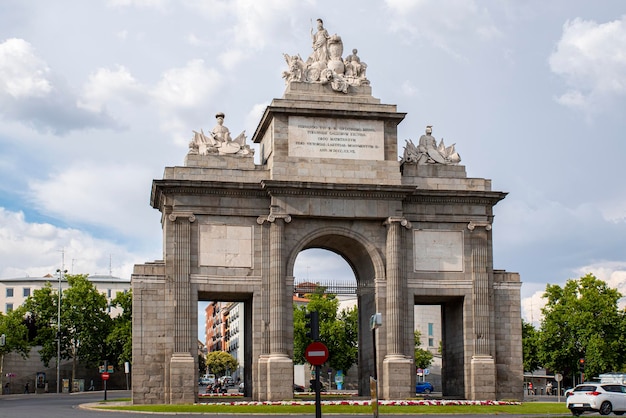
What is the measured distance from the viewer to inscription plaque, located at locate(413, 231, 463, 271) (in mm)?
59219

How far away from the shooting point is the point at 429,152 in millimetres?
60812

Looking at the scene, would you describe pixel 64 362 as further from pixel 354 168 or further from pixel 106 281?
pixel 354 168

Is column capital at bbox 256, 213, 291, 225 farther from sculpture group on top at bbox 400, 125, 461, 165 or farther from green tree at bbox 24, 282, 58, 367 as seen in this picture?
green tree at bbox 24, 282, 58, 367

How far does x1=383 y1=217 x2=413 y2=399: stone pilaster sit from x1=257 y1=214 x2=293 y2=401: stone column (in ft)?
19.4

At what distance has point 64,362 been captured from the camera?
109m

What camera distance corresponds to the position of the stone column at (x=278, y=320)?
55.1 metres

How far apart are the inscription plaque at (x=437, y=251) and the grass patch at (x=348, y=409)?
34.2 ft

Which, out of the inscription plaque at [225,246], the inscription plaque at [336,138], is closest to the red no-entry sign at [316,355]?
the inscription plaque at [225,246]

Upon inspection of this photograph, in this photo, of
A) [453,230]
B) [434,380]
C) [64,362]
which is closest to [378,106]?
[453,230]

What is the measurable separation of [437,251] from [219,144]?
15.0 m

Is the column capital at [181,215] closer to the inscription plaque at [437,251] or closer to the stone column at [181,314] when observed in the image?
the stone column at [181,314]

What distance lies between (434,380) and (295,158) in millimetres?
73514

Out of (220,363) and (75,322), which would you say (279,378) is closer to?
(75,322)

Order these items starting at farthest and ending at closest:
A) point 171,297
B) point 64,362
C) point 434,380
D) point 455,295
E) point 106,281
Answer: point 106,281 < point 434,380 < point 64,362 < point 455,295 < point 171,297
